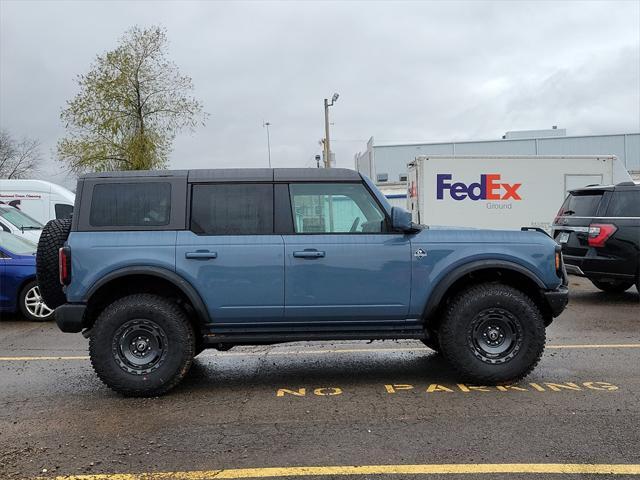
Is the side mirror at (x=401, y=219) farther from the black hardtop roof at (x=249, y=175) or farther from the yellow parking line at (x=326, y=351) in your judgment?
the yellow parking line at (x=326, y=351)

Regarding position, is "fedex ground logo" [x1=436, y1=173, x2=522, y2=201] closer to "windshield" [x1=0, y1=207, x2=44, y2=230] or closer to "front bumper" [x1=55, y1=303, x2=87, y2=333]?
"windshield" [x1=0, y1=207, x2=44, y2=230]

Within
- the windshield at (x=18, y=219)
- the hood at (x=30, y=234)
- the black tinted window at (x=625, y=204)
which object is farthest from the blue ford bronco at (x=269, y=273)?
the windshield at (x=18, y=219)

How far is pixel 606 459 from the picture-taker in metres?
3.56

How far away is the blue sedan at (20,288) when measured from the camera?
8.51m

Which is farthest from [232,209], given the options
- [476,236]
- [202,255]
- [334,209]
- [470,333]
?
[470,333]

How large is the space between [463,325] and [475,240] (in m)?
0.75

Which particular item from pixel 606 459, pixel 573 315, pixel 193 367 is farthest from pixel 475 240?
pixel 573 315

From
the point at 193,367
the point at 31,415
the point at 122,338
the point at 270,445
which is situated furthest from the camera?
the point at 193,367

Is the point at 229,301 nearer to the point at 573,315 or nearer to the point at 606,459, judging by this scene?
the point at 606,459

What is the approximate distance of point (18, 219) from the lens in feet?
40.5

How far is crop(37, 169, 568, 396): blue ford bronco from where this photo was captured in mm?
4824

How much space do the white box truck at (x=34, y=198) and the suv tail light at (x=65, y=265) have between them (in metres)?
11.6

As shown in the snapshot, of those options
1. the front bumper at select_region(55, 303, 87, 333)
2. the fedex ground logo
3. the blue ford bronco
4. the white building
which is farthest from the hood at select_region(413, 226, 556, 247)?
the white building

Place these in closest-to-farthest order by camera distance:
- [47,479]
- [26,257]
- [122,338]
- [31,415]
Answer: [47,479] < [31,415] < [122,338] < [26,257]
